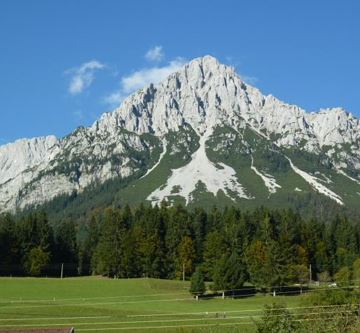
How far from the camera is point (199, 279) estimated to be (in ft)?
320

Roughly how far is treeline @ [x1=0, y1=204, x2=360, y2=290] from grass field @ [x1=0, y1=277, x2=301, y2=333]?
33.3 ft

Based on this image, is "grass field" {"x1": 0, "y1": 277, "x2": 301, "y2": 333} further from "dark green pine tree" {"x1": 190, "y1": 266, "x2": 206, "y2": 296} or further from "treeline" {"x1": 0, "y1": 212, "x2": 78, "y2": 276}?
"treeline" {"x1": 0, "y1": 212, "x2": 78, "y2": 276}

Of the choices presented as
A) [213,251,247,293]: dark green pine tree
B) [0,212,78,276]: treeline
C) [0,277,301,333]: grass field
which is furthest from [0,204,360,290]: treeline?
[0,277,301,333]: grass field

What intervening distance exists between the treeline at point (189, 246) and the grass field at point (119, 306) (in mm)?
10141

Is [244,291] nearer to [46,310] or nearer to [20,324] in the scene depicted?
[46,310]

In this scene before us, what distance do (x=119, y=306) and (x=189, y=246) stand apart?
4092 centimetres

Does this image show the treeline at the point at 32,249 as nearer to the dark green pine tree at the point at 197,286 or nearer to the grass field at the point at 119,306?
the grass field at the point at 119,306

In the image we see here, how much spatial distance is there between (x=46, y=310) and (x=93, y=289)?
92.6 feet

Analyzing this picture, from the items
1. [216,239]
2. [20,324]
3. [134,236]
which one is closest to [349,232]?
[216,239]

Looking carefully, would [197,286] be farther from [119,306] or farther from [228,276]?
[119,306]

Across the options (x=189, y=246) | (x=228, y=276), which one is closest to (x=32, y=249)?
(x=189, y=246)

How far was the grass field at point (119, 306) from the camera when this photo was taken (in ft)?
207

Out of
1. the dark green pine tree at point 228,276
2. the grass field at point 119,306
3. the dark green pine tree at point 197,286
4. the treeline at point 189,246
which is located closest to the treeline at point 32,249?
the treeline at point 189,246

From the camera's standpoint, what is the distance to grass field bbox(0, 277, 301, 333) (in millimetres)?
63000
